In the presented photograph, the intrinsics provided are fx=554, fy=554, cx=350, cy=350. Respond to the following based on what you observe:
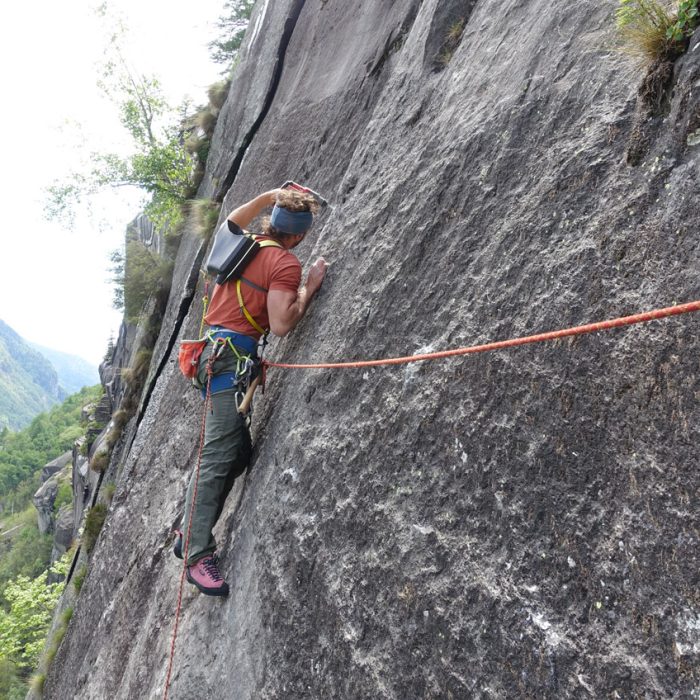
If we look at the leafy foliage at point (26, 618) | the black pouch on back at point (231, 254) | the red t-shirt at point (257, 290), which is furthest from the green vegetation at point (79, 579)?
the leafy foliage at point (26, 618)

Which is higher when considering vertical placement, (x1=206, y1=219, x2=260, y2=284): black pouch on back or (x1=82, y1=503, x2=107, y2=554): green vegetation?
(x1=206, y1=219, x2=260, y2=284): black pouch on back

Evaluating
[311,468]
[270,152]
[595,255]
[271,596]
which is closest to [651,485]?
[595,255]

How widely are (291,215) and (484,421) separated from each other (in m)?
2.52

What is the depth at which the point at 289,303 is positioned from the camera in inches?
164

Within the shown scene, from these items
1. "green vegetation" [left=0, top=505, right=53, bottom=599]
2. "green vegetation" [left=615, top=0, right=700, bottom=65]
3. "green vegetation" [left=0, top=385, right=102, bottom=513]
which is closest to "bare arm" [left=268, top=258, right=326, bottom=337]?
"green vegetation" [left=615, top=0, right=700, bottom=65]

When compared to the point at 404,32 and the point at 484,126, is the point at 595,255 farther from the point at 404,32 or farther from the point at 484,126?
the point at 404,32

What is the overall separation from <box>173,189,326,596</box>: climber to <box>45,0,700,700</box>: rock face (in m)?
0.19

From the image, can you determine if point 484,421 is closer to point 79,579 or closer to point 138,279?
point 79,579

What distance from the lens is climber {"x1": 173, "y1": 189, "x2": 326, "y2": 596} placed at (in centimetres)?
407

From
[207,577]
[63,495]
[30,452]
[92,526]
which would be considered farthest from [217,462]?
[30,452]

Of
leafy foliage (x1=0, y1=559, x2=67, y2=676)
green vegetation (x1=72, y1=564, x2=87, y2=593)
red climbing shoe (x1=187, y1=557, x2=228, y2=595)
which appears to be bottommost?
leafy foliage (x1=0, y1=559, x2=67, y2=676)

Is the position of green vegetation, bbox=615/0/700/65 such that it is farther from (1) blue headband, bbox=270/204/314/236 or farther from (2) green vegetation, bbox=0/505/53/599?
(2) green vegetation, bbox=0/505/53/599

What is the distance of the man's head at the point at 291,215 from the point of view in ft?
14.3

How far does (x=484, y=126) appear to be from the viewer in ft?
11.1
